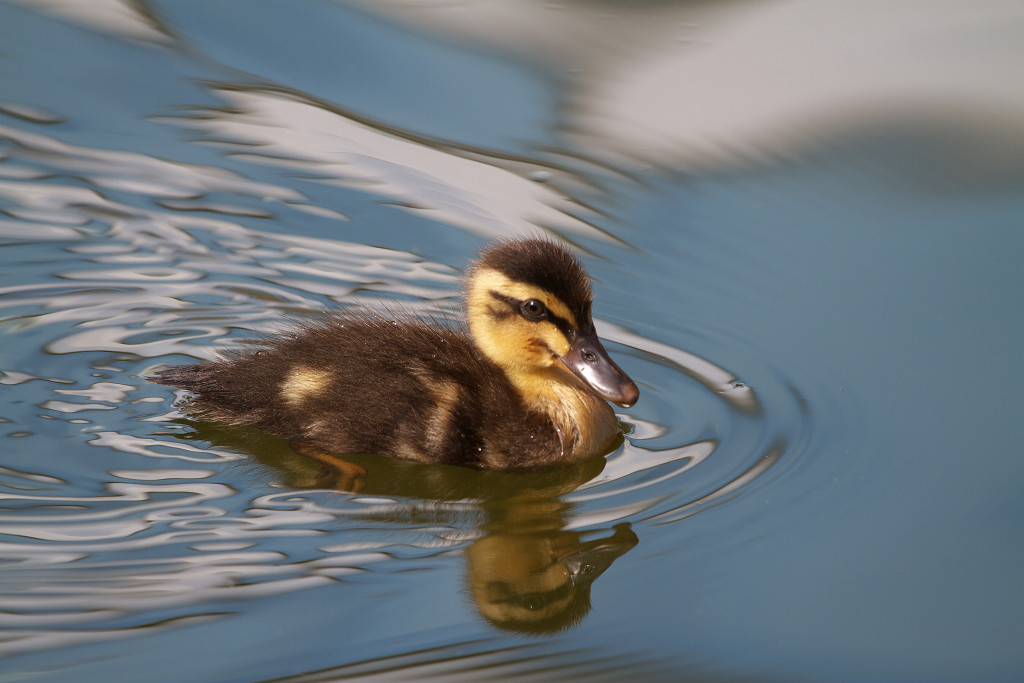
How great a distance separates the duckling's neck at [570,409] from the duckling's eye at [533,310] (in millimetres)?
177

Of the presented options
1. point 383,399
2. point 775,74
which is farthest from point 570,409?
point 775,74

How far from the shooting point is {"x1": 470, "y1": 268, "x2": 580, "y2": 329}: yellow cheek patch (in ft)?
10.8

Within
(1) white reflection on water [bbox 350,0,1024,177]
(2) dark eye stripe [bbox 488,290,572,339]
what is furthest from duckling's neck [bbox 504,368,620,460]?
(1) white reflection on water [bbox 350,0,1024,177]

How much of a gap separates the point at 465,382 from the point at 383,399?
211 mm

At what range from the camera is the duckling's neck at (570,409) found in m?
3.31

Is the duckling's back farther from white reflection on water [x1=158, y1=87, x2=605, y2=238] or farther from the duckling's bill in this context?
white reflection on water [x1=158, y1=87, x2=605, y2=238]

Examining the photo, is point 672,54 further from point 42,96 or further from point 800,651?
point 800,651

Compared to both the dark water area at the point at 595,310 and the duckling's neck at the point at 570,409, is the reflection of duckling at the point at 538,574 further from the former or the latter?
the duckling's neck at the point at 570,409

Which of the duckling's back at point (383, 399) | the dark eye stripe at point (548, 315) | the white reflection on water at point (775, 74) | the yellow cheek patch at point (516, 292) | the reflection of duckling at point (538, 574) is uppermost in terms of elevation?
the white reflection on water at point (775, 74)

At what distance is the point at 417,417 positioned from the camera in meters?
3.20

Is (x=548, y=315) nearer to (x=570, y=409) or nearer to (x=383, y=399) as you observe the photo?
(x=570, y=409)

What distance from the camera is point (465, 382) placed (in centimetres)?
329

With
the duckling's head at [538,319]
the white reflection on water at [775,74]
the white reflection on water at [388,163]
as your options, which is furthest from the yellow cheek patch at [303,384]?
the white reflection on water at [775,74]

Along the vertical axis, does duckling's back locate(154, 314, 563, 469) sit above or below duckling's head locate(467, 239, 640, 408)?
below
